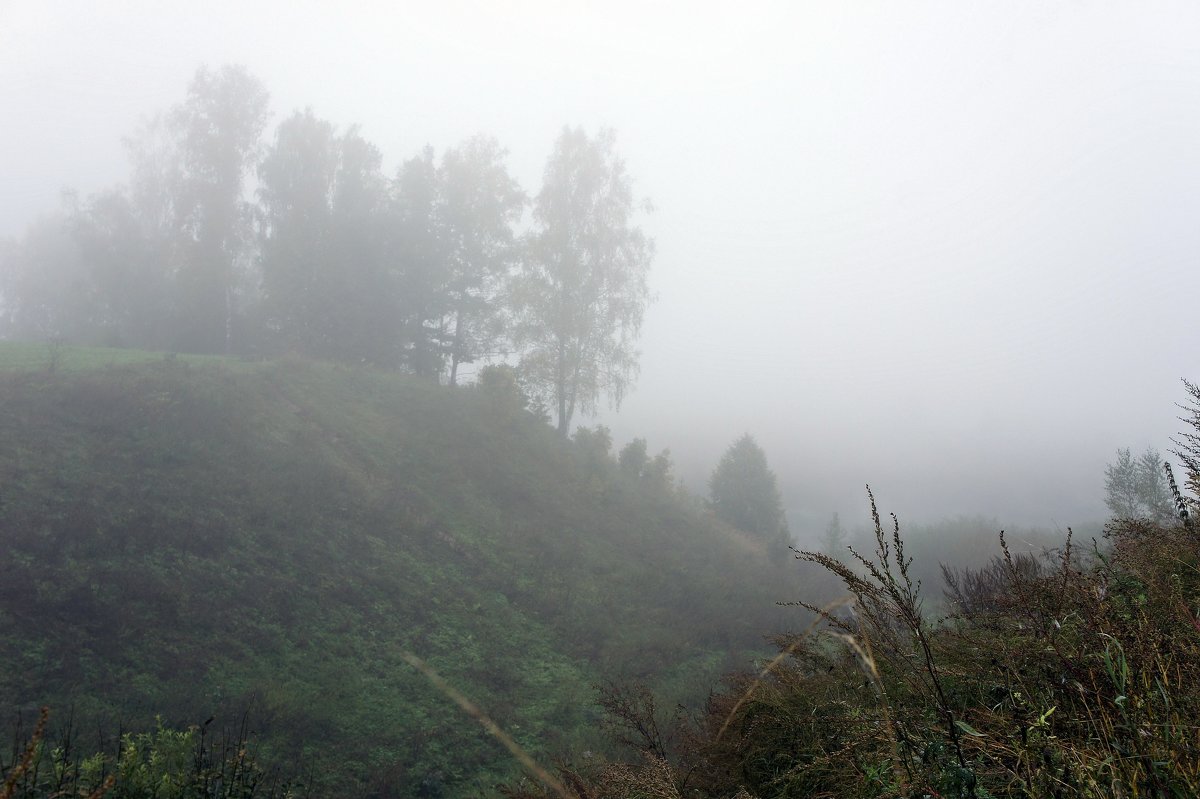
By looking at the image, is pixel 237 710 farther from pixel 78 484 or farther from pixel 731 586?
pixel 731 586

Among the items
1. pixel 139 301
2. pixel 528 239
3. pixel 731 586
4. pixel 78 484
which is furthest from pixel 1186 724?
pixel 139 301

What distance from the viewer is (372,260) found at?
1059 inches

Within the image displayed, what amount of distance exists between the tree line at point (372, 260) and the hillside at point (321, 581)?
7.25 meters

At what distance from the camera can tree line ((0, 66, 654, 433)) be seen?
26109mm

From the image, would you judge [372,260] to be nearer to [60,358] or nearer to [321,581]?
[60,358]

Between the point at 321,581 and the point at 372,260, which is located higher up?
the point at 372,260

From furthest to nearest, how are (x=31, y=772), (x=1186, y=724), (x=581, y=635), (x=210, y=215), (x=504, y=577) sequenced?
(x=210, y=215), (x=504, y=577), (x=581, y=635), (x=31, y=772), (x=1186, y=724)

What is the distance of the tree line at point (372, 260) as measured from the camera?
85.7ft

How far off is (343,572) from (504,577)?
12.0 ft

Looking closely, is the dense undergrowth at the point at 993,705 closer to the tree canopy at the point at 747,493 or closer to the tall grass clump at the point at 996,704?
the tall grass clump at the point at 996,704

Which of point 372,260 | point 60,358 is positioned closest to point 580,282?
point 372,260

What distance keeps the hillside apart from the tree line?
7.25 meters

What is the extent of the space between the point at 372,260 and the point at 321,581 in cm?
1985

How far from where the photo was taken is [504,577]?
13406 mm
